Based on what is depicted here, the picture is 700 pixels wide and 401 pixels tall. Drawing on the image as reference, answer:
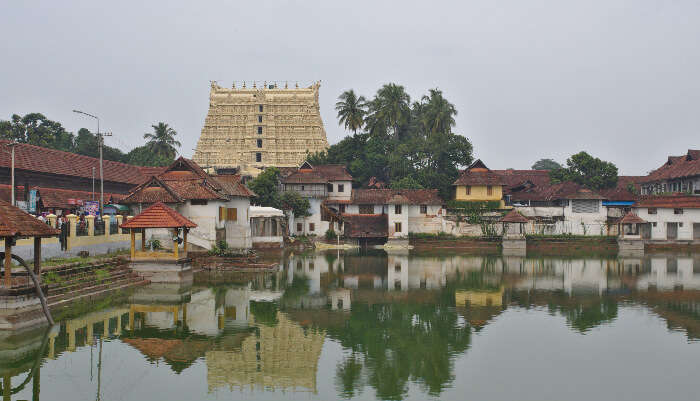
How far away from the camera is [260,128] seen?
79.2 metres

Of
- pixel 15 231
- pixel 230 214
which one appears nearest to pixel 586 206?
pixel 230 214

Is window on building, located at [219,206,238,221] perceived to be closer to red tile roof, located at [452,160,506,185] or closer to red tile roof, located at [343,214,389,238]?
red tile roof, located at [343,214,389,238]

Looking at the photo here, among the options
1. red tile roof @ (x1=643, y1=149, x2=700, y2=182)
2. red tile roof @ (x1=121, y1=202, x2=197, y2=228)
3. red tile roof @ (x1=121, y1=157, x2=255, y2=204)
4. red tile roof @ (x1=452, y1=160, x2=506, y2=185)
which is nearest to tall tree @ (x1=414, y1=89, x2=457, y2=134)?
red tile roof @ (x1=452, y1=160, x2=506, y2=185)

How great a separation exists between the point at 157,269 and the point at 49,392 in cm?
1395

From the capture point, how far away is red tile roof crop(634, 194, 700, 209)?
47.6 meters

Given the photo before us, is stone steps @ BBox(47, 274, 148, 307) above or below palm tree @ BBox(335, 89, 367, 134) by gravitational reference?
below

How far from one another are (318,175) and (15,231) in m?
37.6

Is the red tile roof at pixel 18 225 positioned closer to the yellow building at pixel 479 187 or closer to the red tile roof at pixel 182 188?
the red tile roof at pixel 182 188

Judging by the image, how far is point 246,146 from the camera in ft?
256

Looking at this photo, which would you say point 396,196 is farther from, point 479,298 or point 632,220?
point 479,298

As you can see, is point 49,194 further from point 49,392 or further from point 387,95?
point 387,95

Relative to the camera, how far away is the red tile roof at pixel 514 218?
4834 cm

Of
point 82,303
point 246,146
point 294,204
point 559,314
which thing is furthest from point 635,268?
point 246,146

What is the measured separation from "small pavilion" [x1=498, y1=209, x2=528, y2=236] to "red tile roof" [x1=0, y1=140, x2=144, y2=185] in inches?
1252
